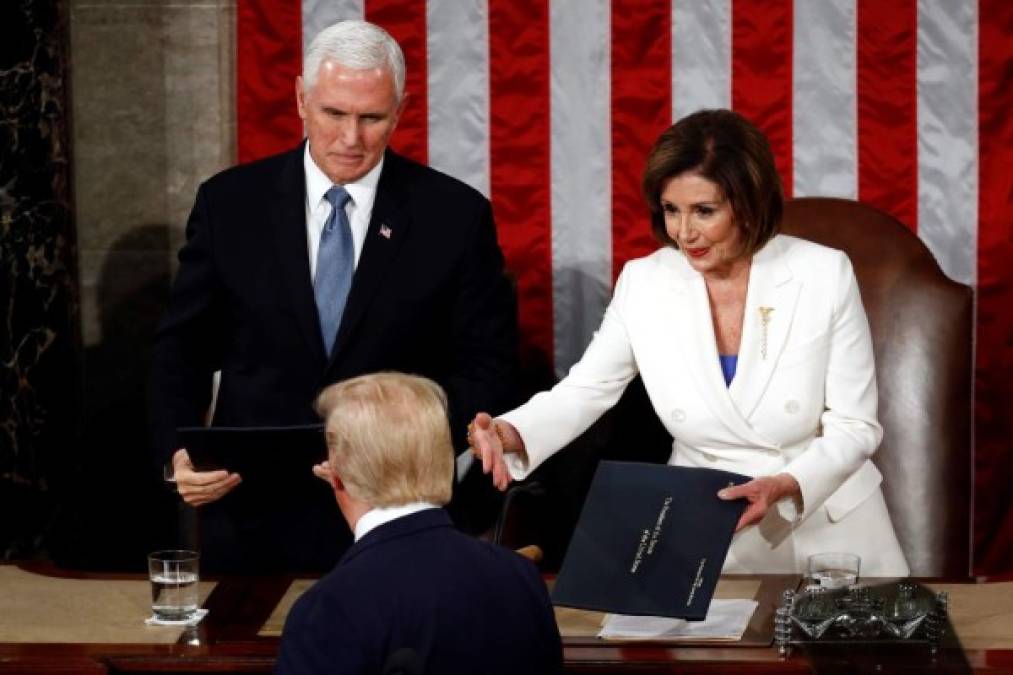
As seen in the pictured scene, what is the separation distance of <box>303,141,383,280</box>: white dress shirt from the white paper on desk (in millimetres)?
1105

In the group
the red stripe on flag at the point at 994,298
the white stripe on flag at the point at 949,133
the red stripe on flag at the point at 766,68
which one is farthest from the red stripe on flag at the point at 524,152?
the red stripe on flag at the point at 994,298

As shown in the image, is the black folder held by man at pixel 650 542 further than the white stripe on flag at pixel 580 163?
No

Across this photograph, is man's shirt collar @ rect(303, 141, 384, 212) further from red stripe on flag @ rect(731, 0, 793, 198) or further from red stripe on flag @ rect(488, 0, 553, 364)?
red stripe on flag @ rect(731, 0, 793, 198)

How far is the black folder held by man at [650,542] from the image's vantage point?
290cm

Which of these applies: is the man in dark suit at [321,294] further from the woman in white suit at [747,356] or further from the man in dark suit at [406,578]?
the man in dark suit at [406,578]

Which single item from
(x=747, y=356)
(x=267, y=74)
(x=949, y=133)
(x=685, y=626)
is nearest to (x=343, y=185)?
(x=747, y=356)

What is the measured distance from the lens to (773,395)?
3.63m

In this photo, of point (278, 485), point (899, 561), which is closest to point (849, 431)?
point (899, 561)

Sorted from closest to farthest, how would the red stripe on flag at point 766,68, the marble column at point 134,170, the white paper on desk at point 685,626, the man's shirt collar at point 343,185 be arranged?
the white paper on desk at point 685,626
the man's shirt collar at point 343,185
the red stripe on flag at point 766,68
the marble column at point 134,170

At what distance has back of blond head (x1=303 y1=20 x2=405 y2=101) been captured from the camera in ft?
11.6

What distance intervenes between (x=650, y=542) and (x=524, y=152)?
2302mm

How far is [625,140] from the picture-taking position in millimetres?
5066

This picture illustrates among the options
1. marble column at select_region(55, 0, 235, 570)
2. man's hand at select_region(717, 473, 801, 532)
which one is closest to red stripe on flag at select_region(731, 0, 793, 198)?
marble column at select_region(55, 0, 235, 570)

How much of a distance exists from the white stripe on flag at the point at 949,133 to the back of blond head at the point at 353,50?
6.62ft
